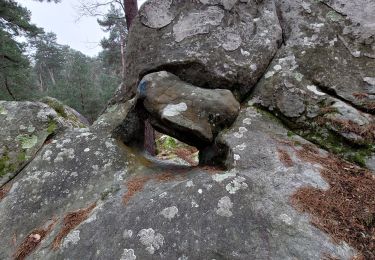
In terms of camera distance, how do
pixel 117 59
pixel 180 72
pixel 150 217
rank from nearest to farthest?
pixel 150 217, pixel 180 72, pixel 117 59

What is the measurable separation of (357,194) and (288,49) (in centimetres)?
218

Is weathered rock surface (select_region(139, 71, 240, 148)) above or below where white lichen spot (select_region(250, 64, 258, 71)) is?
below

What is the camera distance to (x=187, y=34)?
3877 millimetres

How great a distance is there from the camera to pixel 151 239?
8.09 ft

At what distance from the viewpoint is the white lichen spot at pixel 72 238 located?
8.60ft

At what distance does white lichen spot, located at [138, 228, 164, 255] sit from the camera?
94.9 inches

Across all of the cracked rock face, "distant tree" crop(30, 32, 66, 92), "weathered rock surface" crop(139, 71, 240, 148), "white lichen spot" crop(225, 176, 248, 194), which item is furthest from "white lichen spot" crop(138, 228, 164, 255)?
"distant tree" crop(30, 32, 66, 92)

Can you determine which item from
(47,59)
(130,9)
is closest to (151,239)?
(130,9)

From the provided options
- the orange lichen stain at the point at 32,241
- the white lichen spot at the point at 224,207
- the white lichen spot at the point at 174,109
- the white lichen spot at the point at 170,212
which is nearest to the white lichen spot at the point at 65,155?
the orange lichen stain at the point at 32,241

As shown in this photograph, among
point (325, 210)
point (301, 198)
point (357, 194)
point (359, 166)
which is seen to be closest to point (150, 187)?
point (301, 198)

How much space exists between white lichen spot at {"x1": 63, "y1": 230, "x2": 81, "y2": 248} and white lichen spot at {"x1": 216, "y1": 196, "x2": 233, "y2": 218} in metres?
1.34

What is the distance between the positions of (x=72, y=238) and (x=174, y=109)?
1.71 meters

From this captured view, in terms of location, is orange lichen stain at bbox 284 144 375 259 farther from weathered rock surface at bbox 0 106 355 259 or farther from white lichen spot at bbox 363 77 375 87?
white lichen spot at bbox 363 77 375 87

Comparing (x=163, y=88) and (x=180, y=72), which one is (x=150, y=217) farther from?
(x=180, y=72)
